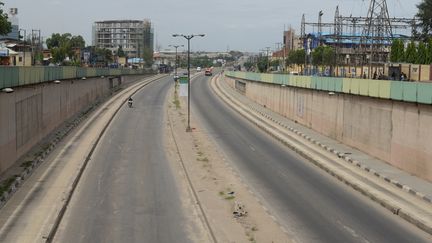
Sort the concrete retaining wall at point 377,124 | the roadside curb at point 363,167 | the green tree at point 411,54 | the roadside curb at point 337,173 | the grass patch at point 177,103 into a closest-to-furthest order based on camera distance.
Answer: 1. the roadside curb at point 337,173
2. the roadside curb at point 363,167
3. the concrete retaining wall at point 377,124
4. the green tree at point 411,54
5. the grass patch at point 177,103

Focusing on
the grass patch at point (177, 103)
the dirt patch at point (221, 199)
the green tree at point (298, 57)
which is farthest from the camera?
the green tree at point (298, 57)

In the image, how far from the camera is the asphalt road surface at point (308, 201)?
19734 mm

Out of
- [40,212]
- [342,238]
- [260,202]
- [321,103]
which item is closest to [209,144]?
[321,103]

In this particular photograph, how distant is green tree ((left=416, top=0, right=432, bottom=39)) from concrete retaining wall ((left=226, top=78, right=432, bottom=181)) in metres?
50.2

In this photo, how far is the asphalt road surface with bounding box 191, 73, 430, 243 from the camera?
19.7 m

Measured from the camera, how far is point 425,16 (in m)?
100

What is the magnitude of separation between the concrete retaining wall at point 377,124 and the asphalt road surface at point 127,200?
1260cm

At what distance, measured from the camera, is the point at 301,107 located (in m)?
59.5

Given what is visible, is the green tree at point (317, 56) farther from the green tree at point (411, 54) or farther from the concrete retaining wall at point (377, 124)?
the concrete retaining wall at point (377, 124)

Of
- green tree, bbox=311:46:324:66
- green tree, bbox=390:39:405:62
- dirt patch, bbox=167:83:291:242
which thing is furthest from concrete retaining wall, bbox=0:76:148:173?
green tree, bbox=311:46:324:66

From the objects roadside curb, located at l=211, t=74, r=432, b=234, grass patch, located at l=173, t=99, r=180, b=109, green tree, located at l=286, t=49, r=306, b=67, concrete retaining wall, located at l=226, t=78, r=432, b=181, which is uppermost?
green tree, located at l=286, t=49, r=306, b=67

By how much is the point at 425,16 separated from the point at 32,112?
262 ft

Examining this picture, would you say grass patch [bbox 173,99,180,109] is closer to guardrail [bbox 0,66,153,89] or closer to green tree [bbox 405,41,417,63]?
guardrail [bbox 0,66,153,89]

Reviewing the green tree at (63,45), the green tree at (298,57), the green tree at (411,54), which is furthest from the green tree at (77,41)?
the green tree at (411,54)
